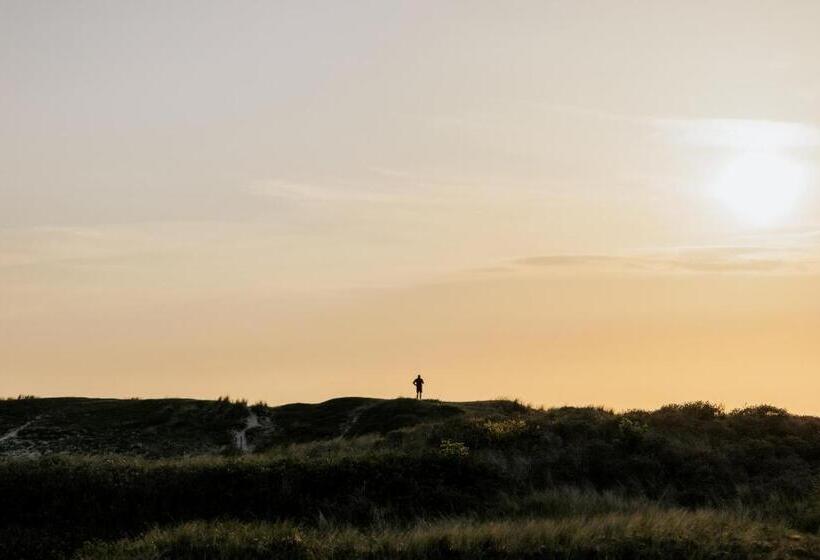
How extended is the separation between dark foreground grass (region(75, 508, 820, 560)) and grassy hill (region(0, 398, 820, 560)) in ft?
0.13

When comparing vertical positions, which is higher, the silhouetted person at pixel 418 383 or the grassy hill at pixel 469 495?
the silhouetted person at pixel 418 383

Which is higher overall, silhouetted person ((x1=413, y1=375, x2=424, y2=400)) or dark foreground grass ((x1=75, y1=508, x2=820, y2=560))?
silhouetted person ((x1=413, y1=375, x2=424, y2=400))

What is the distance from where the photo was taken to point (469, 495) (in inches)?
894

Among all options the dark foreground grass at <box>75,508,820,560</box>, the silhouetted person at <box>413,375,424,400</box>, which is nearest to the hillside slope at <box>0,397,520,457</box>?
the silhouetted person at <box>413,375,424,400</box>

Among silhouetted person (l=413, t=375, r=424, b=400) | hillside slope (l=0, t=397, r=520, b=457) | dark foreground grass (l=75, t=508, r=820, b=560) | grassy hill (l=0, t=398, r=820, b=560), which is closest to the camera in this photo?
dark foreground grass (l=75, t=508, r=820, b=560)

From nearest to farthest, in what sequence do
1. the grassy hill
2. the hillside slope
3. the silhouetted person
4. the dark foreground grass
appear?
the dark foreground grass → the grassy hill → the hillside slope → the silhouetted person

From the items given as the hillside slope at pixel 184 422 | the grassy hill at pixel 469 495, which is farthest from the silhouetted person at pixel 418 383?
the grassy hill at pixel 469 495

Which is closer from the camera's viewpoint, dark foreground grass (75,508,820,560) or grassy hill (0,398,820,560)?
dark foreground grass (75,508,820,560)

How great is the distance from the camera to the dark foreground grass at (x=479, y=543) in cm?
1599

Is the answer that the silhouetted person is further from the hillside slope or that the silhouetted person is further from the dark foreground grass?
the dark foreground grass

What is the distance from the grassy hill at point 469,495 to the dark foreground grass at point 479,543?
4 centimetres

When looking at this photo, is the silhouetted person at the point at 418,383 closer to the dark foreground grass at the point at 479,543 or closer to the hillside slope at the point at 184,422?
the hillside slope at the point at 184,422

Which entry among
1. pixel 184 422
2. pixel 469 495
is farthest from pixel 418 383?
pixel 469 495

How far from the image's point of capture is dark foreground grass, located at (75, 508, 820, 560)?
16.0 meters
